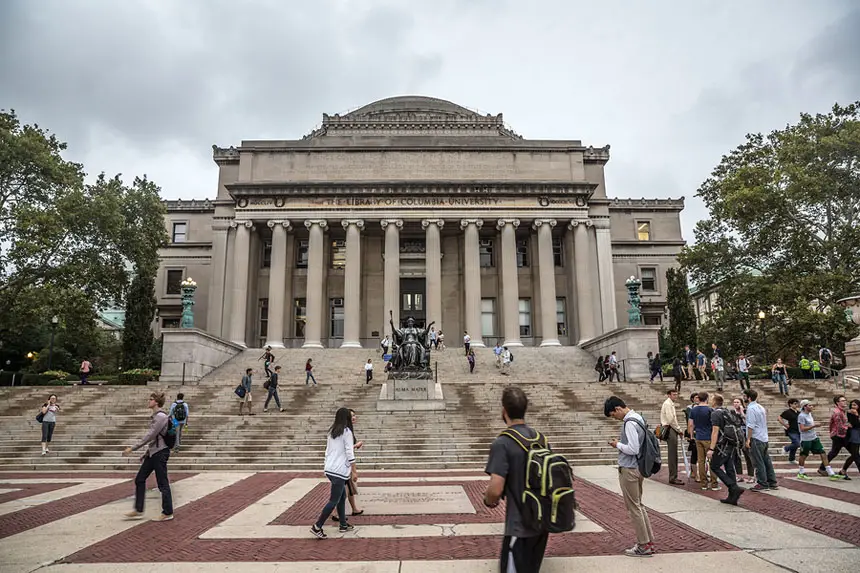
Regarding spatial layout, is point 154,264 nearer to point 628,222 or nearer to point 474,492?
point 474,492

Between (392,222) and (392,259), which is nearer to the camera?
(392,259)

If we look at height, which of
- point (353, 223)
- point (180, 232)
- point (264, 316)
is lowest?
point (264, 316)

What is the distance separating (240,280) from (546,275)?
21.4 meters

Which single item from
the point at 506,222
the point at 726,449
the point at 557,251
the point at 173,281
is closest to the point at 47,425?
the point at 726,449

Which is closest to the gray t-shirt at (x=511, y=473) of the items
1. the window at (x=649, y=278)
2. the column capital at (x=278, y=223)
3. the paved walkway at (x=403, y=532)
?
the paved walkway at (x=403, y=532)

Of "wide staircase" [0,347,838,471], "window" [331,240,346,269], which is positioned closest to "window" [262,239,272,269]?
"window" [331,240,346,269]

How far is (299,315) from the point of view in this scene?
4353 centimetres

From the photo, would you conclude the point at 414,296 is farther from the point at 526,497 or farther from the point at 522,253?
the point at 526,497

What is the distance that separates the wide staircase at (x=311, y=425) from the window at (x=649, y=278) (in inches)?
1044

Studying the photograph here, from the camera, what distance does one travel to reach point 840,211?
32531 mm

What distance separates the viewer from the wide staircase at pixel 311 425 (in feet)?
49.3

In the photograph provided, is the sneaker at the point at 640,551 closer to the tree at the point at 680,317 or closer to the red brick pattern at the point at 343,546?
the red brick pattern at the point at 343,546

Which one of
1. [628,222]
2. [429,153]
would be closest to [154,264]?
[429,153]

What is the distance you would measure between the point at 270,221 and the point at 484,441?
2901cm
